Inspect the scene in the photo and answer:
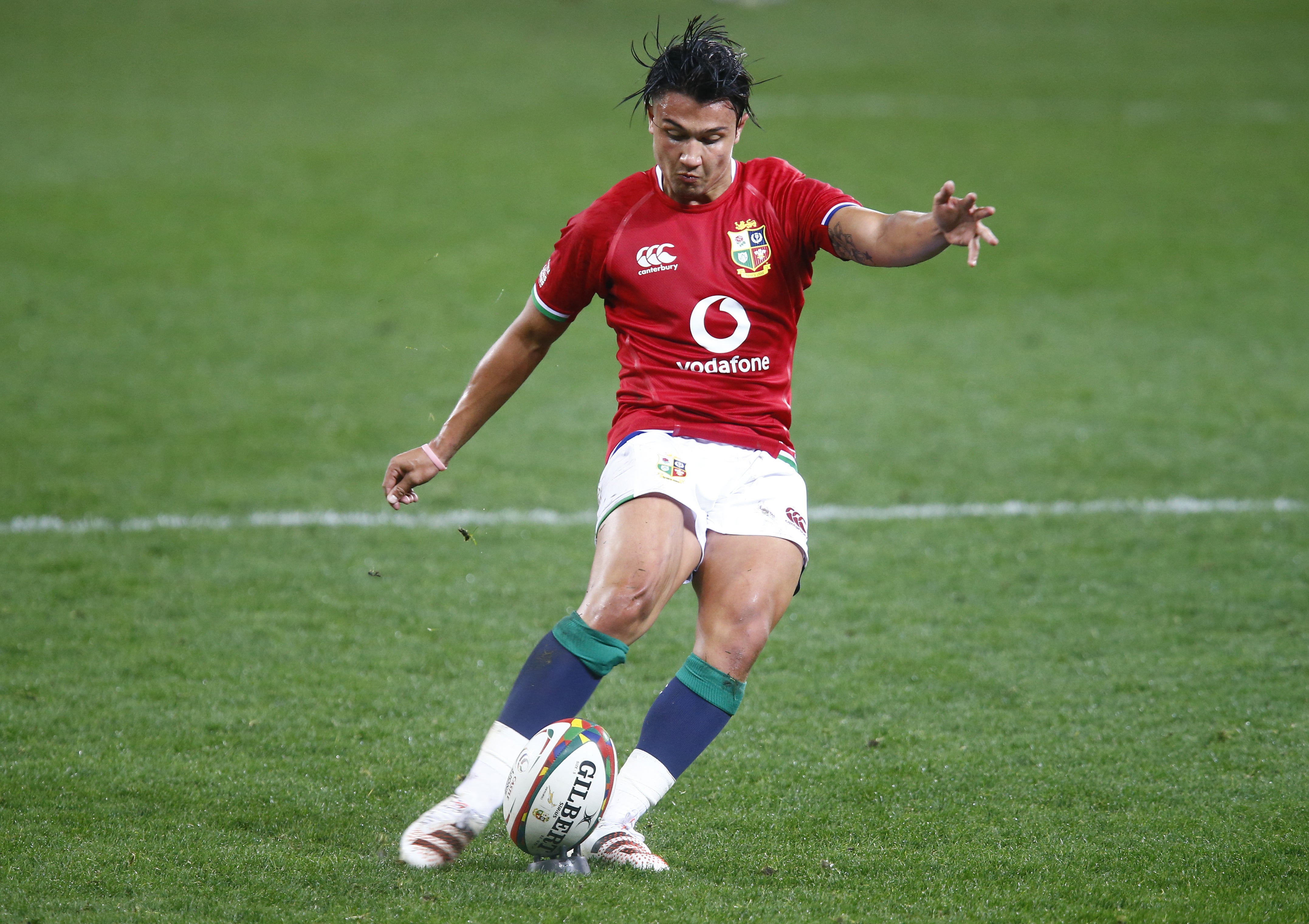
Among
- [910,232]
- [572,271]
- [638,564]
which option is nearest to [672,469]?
Answer: [638,564]

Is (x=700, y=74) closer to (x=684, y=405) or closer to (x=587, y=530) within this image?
(x=684, y=405)

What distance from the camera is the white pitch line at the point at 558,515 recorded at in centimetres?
780

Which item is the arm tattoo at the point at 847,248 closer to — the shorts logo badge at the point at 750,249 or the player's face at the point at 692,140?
the shorts logo badge at the point at 750,249

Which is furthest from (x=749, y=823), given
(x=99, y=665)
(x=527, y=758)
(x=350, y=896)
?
(x=99, y=665)

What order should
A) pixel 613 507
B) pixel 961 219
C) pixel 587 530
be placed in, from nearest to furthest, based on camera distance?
1. pixel 961 219
2. pixel 613 507
3. pixel 587 530

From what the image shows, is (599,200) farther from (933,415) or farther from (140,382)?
(140,382)

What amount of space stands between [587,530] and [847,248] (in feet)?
13.2

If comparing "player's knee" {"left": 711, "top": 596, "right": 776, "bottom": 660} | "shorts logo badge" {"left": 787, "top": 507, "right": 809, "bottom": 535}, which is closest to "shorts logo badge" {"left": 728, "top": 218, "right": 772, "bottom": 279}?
"shorts logo badge" {"left": 787, "top": 507, "right": 809, "bottom": 535}

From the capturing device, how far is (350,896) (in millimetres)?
3660

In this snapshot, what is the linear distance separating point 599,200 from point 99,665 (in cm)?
299

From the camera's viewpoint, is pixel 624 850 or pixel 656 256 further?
pixel 656 256

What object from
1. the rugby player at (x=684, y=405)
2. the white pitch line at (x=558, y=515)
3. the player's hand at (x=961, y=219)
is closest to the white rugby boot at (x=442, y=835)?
the rugby player at (x=684, y=405)

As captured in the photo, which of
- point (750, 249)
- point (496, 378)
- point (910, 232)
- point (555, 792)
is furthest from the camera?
point (496, 378)

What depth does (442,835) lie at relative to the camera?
12.5ft
